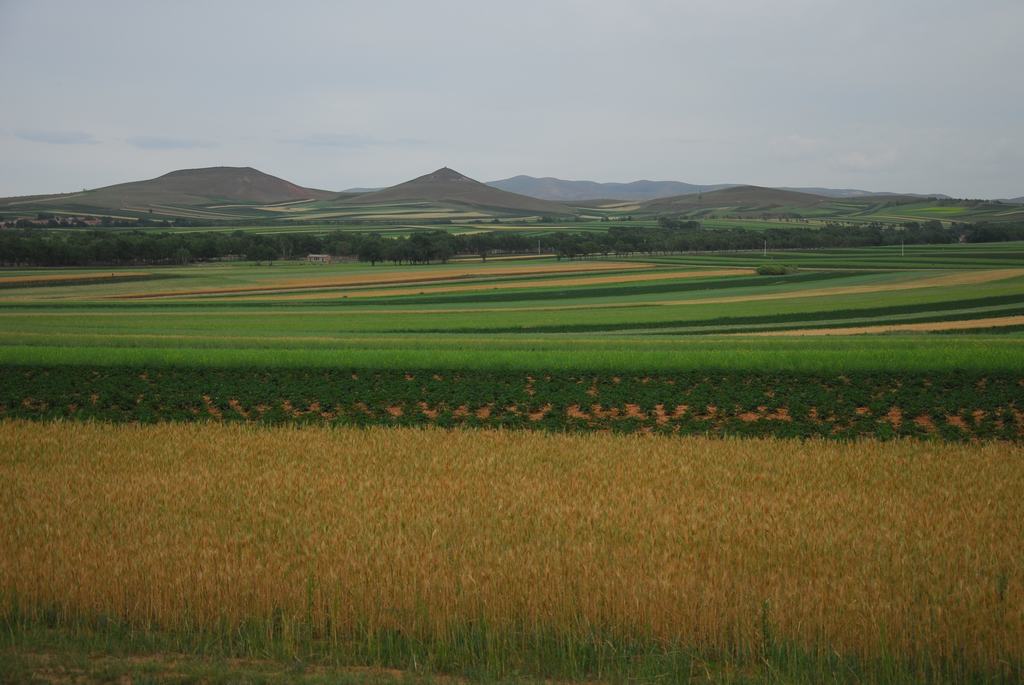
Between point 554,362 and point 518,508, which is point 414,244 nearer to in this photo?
point 554,362

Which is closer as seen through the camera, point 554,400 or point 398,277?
point 554,400

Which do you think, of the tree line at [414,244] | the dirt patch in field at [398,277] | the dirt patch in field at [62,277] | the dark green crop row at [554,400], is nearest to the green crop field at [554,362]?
the dark green crop row at [554,400]

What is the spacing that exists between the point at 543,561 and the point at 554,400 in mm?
12980

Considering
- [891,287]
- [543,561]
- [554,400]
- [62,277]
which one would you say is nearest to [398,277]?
[62,277]

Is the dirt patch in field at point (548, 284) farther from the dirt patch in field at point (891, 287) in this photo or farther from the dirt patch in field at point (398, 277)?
the dirt patch in field at point (891, 287)

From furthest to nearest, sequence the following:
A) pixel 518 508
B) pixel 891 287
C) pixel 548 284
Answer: pixel 548 284
pixel 891 287
pixel 518 508

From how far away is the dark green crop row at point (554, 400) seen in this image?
22.1m

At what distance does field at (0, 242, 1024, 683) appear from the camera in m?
9.72

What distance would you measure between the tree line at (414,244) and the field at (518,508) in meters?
74.5

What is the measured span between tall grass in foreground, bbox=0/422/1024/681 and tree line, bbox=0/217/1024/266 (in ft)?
311

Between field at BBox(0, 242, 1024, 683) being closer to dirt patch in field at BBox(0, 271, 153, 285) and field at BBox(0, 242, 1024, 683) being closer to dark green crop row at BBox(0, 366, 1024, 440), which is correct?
dark green crop row at BBox(0, 366, 1024, 440)

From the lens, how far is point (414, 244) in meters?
120

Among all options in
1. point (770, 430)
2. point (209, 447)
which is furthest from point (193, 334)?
point (770, 430)

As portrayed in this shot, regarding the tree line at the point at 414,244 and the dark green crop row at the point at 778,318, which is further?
the tree line at the point at 414,244
